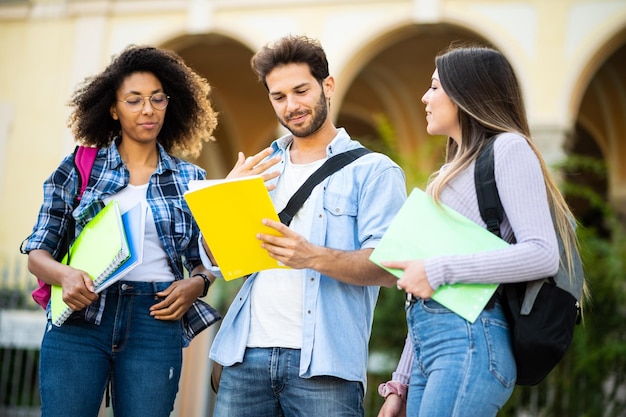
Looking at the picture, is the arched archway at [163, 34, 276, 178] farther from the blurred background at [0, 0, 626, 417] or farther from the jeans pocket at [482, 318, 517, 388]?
the jeans pocket at [482, 318, 517, 388]

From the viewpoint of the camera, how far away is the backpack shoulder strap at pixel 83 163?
325cm

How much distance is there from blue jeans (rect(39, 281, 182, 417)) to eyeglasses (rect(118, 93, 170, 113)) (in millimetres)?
708

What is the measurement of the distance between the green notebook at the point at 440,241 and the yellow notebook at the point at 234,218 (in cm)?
40

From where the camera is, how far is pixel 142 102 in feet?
11.1

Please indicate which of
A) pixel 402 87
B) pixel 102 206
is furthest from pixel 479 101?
pixel 402 87

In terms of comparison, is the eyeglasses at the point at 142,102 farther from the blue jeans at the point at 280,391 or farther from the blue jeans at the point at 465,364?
the blue jeans at the point at 465,364

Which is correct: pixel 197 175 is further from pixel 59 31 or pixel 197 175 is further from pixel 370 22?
pixel 59 31

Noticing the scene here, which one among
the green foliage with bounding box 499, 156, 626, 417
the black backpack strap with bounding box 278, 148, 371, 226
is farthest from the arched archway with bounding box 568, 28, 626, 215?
the black backpack strap with bounding box 278, 148, 371, 226

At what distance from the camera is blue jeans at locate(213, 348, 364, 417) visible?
108 inches

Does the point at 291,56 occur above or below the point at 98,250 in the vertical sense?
above

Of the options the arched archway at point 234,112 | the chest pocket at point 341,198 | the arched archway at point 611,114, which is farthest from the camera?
the arched archway at point 234,112

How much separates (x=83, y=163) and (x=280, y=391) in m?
1.18

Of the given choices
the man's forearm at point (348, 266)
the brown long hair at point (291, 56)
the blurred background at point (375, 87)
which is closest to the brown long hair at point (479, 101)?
the man's forearm at point (348, 266)

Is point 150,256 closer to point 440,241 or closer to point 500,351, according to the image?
point 440,241
